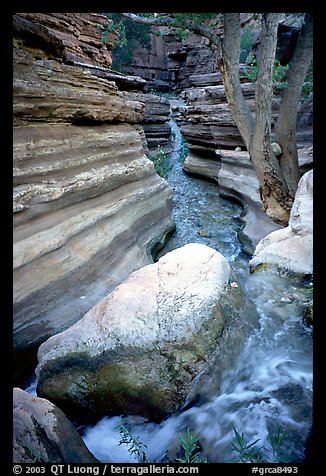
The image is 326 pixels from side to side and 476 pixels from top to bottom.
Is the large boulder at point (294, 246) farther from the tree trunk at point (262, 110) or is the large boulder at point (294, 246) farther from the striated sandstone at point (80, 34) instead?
the striated sandstone at point (80, 34)

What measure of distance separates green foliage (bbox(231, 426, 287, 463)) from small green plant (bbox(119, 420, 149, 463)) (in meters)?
0.60

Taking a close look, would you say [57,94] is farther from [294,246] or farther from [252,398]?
[252,398]

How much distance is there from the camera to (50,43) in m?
3.78

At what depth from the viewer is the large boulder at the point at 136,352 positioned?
225 centimetres

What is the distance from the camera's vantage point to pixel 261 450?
1.84 meters

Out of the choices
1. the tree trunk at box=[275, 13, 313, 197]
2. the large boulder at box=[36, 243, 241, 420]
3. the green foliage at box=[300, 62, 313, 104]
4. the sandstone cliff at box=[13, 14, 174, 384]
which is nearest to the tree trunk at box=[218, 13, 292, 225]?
the tree trunk at box=[275, 13, 313, 197]

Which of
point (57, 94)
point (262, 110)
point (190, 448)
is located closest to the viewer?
point (190, 448)

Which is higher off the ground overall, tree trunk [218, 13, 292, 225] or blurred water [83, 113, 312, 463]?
tree trunk [218, 13, 292, 225]

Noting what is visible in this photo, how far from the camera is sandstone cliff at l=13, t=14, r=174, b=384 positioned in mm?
2844

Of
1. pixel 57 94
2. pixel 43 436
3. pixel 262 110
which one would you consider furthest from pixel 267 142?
pixel 43 436

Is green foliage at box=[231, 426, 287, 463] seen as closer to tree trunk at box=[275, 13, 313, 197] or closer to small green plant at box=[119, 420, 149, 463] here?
small green plant at box=[119, 420, 149, 463]

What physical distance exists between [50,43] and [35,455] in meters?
4.14

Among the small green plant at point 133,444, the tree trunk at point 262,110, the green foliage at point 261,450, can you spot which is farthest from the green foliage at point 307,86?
the small green plant at point 133,444

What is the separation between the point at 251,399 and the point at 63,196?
2.54 m
